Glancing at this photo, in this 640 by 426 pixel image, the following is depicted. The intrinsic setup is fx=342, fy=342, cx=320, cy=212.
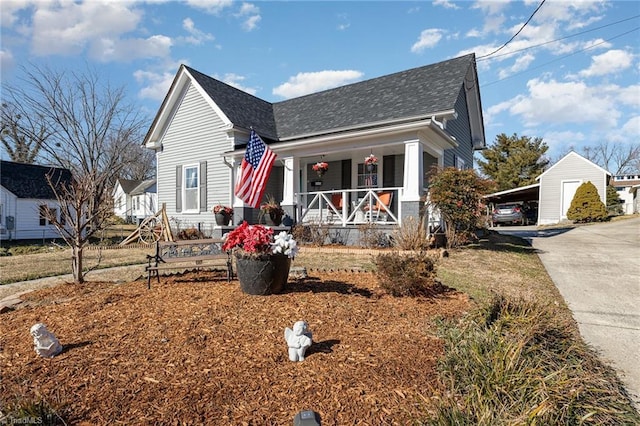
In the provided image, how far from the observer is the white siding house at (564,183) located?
2415cm

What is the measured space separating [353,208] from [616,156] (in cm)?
6122

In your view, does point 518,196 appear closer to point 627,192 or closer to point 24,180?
point 627,192

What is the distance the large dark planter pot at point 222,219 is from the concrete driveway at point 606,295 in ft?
33.1

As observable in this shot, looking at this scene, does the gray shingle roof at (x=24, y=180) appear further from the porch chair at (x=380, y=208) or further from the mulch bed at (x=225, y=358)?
the mulch bed at (x=225, y=358)

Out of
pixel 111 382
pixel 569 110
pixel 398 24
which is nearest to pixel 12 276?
pixel 111 382

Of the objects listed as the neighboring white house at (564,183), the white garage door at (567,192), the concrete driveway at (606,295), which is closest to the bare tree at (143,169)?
the neighboring white house at (564,183)

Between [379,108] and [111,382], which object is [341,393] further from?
[379,108]

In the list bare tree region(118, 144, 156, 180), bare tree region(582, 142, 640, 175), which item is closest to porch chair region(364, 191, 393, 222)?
bare tree region(118, 144, 156, 180)

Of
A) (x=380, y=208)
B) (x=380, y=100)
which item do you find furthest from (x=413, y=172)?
(x=380, y=100)

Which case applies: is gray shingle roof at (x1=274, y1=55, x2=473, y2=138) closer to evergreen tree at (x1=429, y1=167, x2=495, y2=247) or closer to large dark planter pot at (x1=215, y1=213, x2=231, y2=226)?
evergreen tree at (x1=429, y1=167, x2=495, y2=247)

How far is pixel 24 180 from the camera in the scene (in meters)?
20.4

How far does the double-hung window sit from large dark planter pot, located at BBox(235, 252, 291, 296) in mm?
10567

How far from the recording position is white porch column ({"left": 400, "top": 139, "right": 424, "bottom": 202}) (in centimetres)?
940

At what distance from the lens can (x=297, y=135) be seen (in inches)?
547
